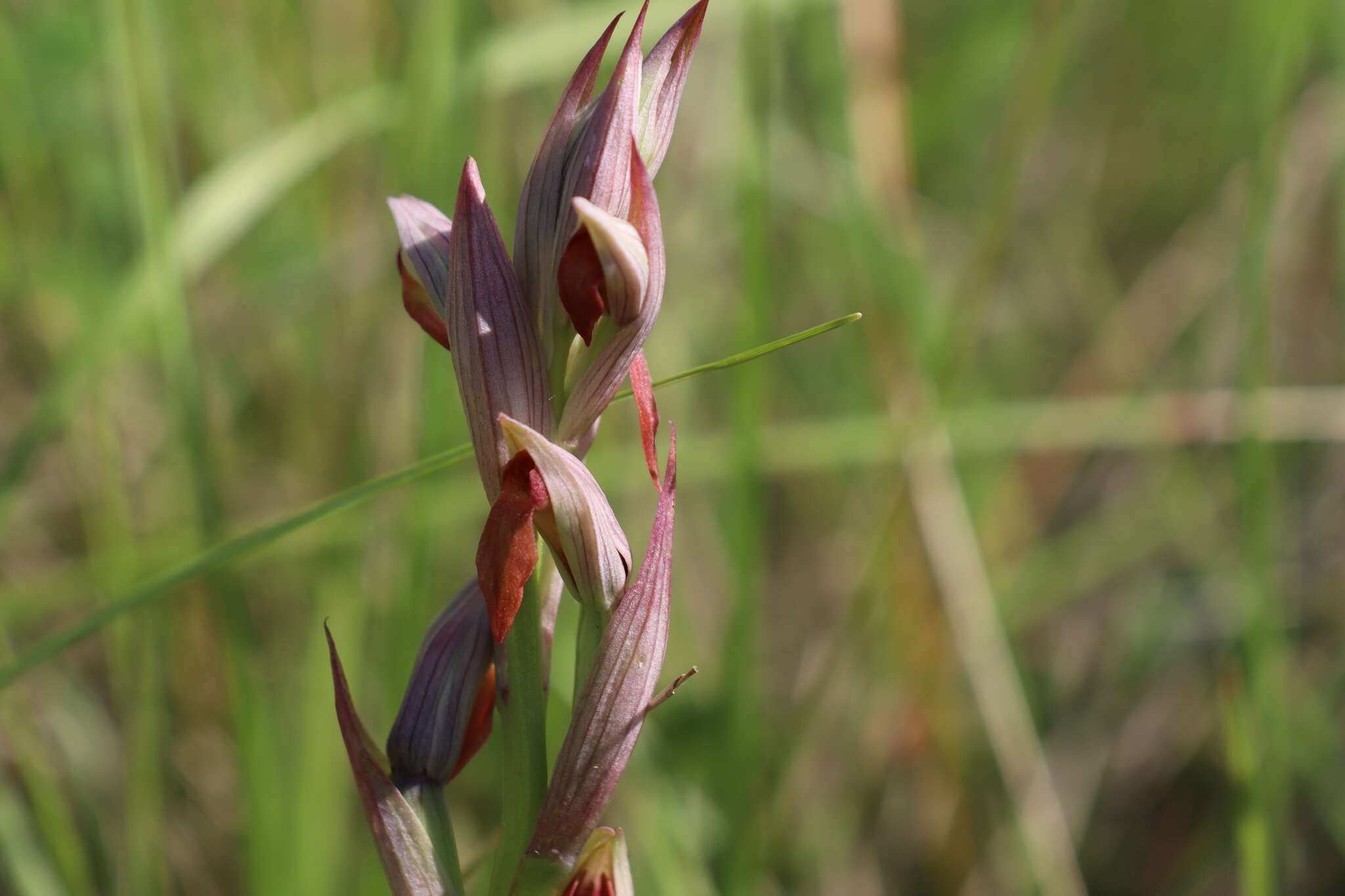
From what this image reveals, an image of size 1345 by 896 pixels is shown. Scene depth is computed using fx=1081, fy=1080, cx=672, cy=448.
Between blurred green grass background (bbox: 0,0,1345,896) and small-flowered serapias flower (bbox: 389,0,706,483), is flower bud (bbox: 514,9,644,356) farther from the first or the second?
blurred green grass background (bbox: 0,0,1345,896)

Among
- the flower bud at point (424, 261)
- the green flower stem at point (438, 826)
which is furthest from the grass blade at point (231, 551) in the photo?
the green flower stem at point (438, 826)

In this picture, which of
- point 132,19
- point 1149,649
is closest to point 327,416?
point 132,19

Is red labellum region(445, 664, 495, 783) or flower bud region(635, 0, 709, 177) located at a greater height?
flower bud region(635, 0, 709, 177)

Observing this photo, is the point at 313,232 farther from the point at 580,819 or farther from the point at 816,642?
the point at 580,819

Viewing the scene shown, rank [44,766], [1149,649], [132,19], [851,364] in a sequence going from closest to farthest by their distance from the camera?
[132,19], [44,766], [1149,649], [851,364]

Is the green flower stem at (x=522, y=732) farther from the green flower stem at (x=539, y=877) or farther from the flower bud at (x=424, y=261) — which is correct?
the flower bud at (x=424, y=261)

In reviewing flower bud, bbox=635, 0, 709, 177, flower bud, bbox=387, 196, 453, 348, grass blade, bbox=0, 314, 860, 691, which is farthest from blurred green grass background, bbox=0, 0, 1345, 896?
flower bud, bbox=635, 0, 709, 177
